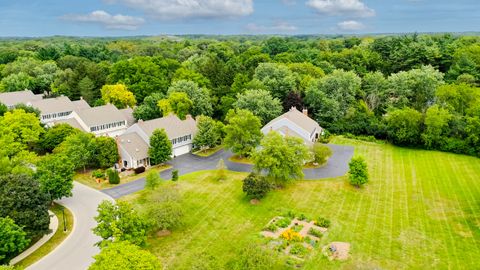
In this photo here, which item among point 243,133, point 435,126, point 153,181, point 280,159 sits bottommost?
point 153,181

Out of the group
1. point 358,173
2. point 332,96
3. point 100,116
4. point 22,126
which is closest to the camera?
point 358,173

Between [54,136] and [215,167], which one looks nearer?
[215,167]

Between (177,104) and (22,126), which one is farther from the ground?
(177,104)

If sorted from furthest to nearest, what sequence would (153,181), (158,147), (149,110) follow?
(149,110), (158,147), (153,181)

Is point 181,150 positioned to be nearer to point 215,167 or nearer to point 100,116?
point 215,167

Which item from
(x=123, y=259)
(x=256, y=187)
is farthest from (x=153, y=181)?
(x=123, y=259)

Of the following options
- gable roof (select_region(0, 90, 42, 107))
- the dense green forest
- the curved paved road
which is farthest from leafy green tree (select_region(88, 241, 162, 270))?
gable roof (select_region(0, 90, 42, 107))

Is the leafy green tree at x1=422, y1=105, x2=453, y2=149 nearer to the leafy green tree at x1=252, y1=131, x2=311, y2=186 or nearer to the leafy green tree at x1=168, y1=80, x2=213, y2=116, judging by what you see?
the leafy green tree at x1=252, y1=131, x2=311, y2=186
